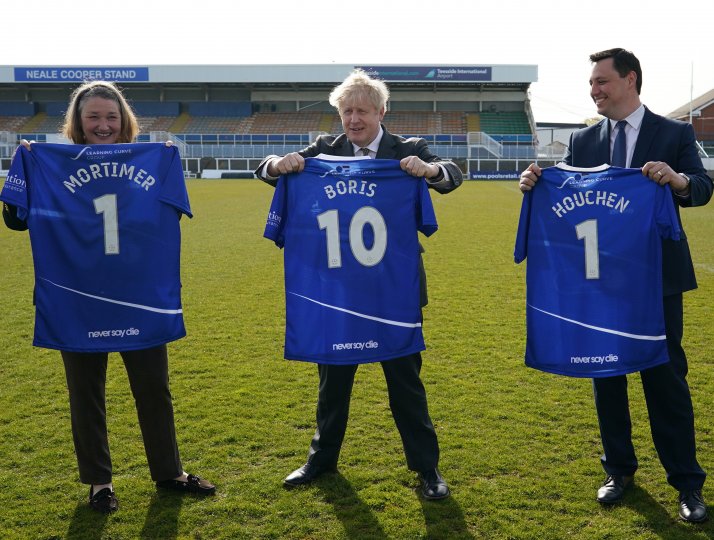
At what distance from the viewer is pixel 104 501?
132 inches

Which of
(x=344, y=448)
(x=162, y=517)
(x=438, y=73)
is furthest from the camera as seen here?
(x=438, y=73)

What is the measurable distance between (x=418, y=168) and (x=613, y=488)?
6.07 feet

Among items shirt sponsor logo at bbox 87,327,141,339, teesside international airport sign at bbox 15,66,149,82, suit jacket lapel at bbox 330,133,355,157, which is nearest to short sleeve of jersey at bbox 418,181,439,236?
suit jacket lapel at bbox 330,133,355,157

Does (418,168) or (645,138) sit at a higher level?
(645,138)

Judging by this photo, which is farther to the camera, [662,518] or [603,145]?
[603,145]

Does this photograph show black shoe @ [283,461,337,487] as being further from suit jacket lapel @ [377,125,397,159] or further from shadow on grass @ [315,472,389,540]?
suit jacket lapel @ [377,125,397,159]

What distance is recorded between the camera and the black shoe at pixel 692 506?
319 cm

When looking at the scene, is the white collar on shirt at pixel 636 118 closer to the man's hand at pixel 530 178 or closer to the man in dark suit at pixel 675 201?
the man in dark suit at pixel 675 201

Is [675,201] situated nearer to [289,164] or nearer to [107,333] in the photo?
[289,164]

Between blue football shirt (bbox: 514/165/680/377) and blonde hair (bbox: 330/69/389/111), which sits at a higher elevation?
blonde hair (bbox: 330/69/389/111)

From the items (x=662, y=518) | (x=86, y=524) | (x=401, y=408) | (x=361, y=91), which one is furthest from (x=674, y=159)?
(x=86, y=524)

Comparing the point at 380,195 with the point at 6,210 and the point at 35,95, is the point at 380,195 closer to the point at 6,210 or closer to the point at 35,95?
the point at 6,210

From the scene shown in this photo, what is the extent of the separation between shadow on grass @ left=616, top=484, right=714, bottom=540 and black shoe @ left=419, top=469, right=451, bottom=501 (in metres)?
0.87

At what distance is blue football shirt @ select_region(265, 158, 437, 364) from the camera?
340cm
